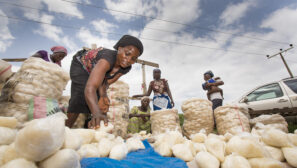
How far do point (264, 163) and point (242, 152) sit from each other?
0.11 m

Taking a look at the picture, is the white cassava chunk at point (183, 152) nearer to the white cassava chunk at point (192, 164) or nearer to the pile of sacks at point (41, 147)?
the white cassava chunk at point (192, 164)

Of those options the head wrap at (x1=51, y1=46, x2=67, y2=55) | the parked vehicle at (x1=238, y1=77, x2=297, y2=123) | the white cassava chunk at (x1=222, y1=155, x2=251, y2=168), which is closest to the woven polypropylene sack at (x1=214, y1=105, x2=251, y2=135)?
the parked vehicle at (x1=238, y1=77, x2=297, y2=123)

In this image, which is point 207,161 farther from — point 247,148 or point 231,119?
point 231,119

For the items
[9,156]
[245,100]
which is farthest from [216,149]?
[245,100]

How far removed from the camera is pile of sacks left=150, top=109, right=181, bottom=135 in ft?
8.53

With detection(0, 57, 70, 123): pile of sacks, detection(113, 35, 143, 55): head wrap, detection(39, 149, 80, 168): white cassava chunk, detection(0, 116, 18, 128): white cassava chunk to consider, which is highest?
detection(113, 35, 143, 55): head wrap

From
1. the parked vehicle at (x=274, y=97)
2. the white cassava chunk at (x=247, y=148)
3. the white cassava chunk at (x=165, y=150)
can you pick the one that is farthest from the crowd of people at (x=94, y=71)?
the parked vehicle at (x=274, y=97)

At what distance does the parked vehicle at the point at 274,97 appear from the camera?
11.7 ft

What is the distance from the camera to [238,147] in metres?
0.85

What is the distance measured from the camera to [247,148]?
822mm

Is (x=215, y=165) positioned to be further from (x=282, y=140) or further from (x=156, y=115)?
(x=156, y=115)

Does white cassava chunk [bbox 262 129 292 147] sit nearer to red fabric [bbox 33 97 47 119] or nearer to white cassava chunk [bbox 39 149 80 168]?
white cassava chunk [bbox 39 149 80 168]

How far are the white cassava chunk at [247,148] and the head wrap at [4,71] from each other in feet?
5.70

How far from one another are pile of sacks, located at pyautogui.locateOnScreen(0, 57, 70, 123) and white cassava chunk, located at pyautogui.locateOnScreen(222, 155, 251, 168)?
56.3 inches
